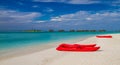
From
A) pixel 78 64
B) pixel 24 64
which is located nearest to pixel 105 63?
pixel 78 64

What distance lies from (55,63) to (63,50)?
18.1 ft

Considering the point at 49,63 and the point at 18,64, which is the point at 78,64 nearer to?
the point at 49,63

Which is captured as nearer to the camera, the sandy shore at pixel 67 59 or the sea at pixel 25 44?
the sandy shore at pixel 67 59

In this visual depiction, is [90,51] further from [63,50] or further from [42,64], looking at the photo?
[42,64]

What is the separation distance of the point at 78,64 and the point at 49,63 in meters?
1.40

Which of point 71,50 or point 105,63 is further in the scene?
point 71,50

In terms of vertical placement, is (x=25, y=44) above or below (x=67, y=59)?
below

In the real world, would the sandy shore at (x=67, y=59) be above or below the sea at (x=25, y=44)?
above

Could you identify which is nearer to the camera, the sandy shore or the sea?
the sandy shore

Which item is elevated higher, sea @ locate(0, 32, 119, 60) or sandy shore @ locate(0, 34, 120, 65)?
sandy shore @ locate(0, 34, 120, 65)

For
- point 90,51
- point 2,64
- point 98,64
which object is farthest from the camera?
point 90,51

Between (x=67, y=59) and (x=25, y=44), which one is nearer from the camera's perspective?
(x=67, y=59)

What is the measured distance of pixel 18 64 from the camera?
9148mm

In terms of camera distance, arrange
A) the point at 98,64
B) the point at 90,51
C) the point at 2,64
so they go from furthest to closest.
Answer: the point at 90,51, the point at 2,64, the point at 98,64
